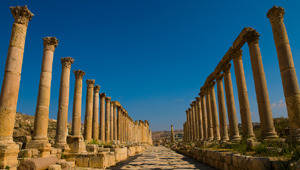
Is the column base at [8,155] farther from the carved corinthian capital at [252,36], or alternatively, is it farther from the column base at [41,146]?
the carved corinthian capital at [252,36]

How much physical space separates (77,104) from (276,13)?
14.6 meters

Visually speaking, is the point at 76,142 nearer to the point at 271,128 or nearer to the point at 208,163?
the point at 208,163

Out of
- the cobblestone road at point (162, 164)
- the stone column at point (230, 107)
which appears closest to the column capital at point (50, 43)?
the cobblestone road at point (162, 164)

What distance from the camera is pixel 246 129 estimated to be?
49.5 ft

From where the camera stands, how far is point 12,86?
388 inches

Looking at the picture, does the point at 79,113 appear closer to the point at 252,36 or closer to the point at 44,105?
the point at 44,105

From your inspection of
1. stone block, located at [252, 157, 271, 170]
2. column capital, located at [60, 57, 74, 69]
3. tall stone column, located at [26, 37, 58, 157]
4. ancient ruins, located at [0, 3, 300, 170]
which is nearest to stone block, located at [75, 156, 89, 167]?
ancient ruins, located at [0, 3, 300, 170]

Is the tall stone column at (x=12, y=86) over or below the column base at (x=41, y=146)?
over

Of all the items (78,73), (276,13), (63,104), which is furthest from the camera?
(78,73)

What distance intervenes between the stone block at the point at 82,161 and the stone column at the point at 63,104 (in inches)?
78.4

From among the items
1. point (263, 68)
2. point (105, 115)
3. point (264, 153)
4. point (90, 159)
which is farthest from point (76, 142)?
point (105, 115)

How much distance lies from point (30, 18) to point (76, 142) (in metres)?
7.38

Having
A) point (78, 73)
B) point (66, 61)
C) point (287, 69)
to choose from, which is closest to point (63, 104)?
point (66, 61)

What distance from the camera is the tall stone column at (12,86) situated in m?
8.59
